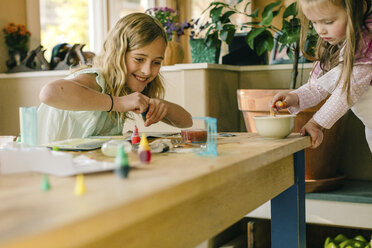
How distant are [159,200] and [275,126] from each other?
2.19ft

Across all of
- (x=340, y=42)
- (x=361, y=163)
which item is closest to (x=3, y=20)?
(x=340, y=42)

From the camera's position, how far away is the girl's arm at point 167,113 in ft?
4.51

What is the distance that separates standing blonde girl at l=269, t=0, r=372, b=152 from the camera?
1351 mm

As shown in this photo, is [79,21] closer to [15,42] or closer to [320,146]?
[15,42]

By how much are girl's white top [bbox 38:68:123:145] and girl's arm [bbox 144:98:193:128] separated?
0.76 ft

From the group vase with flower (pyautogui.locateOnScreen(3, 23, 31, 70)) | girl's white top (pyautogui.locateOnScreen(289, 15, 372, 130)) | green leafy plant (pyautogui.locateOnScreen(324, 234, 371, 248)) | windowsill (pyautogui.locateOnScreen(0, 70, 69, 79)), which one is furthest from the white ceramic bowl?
vase with flower (pyautogui.locateOnScreen(3, 23, 31, 70))

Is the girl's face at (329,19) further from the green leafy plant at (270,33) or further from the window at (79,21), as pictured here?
the window at (79,21)

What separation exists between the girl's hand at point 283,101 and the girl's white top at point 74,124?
24.4 inches

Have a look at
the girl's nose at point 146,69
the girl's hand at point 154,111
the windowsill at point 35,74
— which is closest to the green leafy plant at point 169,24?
the windowsill at point 35,74

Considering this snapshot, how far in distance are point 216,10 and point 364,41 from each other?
105cm

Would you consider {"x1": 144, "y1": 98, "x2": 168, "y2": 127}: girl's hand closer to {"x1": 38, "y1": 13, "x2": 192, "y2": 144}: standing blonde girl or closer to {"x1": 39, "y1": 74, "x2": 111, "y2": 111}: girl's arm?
{"x1": 38, "y1": 13, "x2": 192, "y2": 144}: standing blonde girl

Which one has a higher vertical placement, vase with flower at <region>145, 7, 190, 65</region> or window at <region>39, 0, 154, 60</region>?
window at <region>39, 0, 154, 60</region>

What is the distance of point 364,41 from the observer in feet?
4.67

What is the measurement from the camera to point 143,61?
5.24 ft
